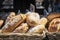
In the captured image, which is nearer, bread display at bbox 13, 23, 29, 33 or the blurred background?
bread display at bbox 13, 23, 29, 33

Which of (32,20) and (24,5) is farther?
(24,5)

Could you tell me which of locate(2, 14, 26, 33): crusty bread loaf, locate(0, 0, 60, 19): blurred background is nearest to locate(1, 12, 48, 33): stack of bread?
locate(2, 14, 26, 33): crusty bread loaf

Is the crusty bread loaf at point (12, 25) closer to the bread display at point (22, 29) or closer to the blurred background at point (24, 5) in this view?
the bread display at point (22, 29)

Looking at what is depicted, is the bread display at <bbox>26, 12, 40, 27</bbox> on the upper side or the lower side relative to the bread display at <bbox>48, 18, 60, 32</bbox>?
upper

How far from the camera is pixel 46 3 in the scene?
8.39 ft

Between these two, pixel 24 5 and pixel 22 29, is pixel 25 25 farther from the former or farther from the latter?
pixel 24 5

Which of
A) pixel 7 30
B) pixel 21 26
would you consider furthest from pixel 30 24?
pixel 7 30

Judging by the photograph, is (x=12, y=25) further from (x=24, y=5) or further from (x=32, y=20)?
(x=24, y=5)

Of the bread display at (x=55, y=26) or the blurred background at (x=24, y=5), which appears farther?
the blurred background at (x=24, y=5)

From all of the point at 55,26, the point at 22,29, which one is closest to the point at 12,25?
the point at 22,29

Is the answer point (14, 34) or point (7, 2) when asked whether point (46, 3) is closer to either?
point (7, 2)

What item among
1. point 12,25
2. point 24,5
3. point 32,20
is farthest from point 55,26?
point 24,5

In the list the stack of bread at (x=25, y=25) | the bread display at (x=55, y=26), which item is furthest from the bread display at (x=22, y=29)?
the bread display at (x=55, y=26)

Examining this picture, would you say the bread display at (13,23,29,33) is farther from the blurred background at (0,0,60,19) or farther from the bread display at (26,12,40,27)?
the blurred background at (0,0,60,19)
